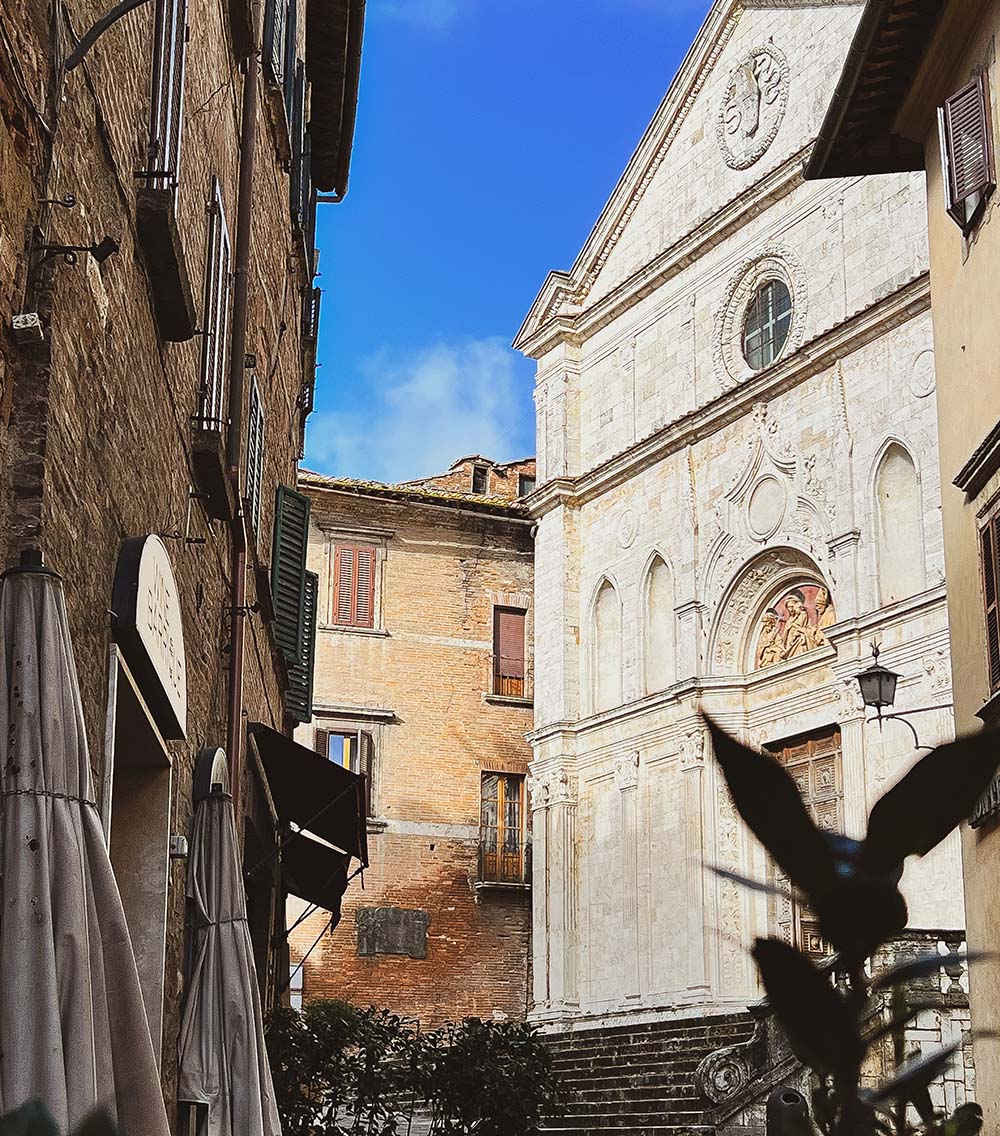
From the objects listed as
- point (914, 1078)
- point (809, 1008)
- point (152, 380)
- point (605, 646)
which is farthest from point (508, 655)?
point (809, 1008)

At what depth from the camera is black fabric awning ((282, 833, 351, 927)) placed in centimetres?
1431

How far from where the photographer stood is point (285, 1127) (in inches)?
469

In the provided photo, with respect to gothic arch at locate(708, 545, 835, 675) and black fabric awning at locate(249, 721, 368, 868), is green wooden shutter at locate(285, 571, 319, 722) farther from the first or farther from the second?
gothic arch at locate(708, 545, 835, 675)

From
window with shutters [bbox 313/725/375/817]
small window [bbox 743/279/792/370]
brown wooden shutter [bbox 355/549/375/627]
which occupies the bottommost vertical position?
window with shutters [bbox 313/725/375/817]

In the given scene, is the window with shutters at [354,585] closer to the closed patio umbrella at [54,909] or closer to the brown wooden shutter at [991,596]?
the brown wooden shutter at [991,596]

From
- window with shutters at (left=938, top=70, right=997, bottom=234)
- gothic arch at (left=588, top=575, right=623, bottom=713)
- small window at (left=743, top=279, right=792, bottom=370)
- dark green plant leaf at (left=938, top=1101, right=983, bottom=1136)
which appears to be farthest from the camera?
gothic arch at (left=588, top=575, right=623, bottom=713)

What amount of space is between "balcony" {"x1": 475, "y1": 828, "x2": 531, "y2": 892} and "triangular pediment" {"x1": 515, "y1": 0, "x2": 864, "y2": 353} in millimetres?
8579

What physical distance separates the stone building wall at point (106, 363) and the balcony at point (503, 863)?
20.6m

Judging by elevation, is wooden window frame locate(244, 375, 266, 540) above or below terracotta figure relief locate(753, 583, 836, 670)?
below

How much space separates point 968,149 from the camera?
10.2m

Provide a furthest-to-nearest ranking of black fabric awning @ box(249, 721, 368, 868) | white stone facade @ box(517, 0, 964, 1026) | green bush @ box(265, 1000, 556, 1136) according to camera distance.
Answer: white stone facade @ box(517, 0, 964, 1026) → green bush @ box(265, 1000, 556, 1136) → black fabric awning @ box(249, 721, 368, 868)

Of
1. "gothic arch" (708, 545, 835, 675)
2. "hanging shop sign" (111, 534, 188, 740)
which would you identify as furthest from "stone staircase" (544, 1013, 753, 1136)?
"hanging shop sign" (111, 534, 188, 740)

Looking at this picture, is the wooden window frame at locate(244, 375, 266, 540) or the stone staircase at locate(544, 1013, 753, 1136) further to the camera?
the stone staircase at locate(544, 1013, 753, 1136)

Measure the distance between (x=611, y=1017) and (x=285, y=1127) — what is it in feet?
46.0
